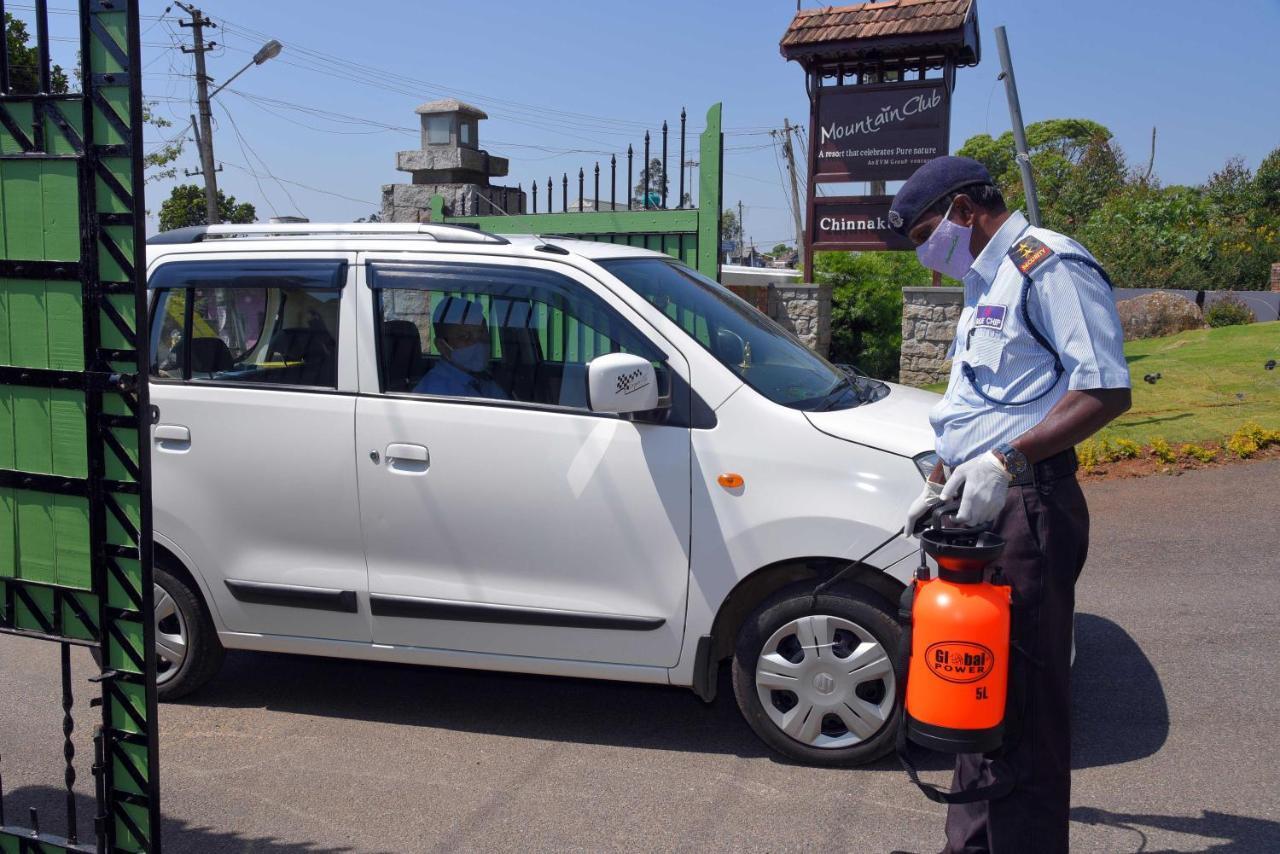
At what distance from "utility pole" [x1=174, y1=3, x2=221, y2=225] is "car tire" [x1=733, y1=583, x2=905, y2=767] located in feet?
85.9

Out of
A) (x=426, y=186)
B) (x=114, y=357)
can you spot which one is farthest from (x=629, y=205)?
(x=114, y=357)

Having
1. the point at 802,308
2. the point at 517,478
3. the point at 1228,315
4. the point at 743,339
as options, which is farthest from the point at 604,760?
the point at 1228,315

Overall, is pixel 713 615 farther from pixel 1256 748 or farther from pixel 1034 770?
pixel 1256 748

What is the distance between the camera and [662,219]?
957 centimetres

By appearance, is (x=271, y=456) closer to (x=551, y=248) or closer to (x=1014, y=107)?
(x=551, y=248)

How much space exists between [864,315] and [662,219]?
9955 mm

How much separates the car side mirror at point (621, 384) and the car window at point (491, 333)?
0.26 metres

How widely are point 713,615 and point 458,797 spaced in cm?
115

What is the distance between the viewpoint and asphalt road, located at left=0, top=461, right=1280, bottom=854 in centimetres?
375

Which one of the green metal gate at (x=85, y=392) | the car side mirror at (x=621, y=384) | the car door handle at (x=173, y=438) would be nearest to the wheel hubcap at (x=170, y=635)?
the car door handle at (x=173, y=438)

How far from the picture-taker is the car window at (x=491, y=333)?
4.48 meters

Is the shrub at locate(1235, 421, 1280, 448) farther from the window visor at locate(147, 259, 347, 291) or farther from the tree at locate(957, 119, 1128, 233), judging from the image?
the tree at locate(957, 119, 1128, 233)

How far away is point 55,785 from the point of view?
13.7 ft

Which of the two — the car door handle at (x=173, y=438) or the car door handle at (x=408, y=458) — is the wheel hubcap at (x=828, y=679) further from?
the car door handle at (x=173, y=438)
